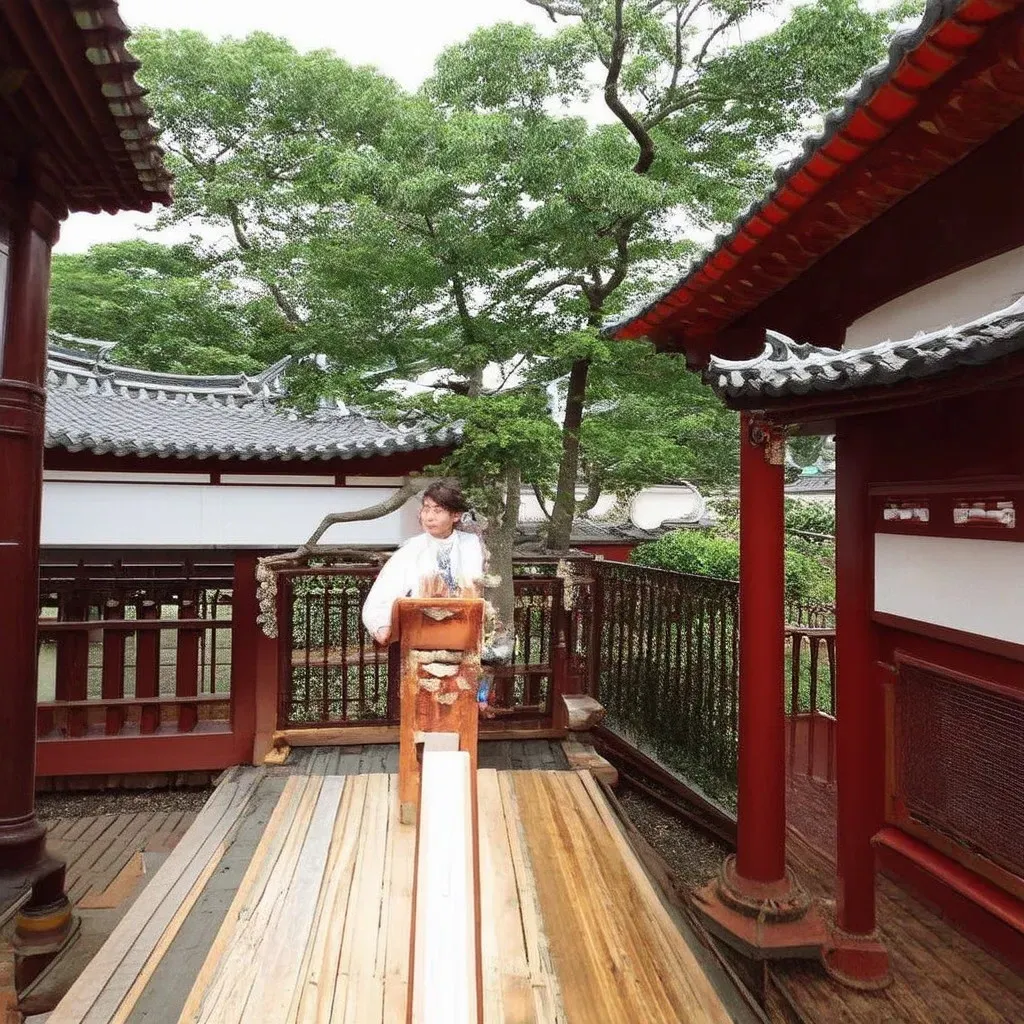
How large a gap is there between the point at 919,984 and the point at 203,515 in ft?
31.8

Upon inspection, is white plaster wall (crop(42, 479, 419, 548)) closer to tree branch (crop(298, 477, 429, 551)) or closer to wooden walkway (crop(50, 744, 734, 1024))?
tree branch (crop(298, 477, 429, 551))

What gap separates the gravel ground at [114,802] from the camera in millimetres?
6152

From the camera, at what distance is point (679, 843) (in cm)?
661

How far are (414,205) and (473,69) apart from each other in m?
3.38

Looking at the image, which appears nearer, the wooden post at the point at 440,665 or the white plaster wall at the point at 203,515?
the wooden post at the point at 440,665

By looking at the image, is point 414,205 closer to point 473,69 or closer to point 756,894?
point 473,69

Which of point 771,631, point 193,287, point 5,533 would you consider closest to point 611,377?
point 771,631

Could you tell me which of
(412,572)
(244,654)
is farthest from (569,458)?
(412,572)

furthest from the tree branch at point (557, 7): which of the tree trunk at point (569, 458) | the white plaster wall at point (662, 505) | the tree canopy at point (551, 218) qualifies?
the white plaster wall at point (662, 505)

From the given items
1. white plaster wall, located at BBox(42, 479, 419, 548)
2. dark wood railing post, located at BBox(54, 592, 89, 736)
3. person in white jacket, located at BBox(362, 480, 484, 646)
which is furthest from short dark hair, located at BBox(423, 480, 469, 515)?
white plaster wall, located at BBox(42, 479, 419, 548)

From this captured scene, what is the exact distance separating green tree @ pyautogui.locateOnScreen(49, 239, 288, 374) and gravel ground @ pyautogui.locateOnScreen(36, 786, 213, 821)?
13.8 meters

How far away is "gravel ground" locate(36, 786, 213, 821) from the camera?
6.15 m

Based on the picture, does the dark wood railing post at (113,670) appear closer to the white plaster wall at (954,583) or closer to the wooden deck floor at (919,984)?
the wooden deck floor at (919,984)

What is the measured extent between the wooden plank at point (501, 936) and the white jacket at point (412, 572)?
55.5 inches
